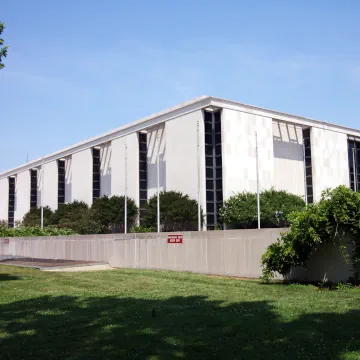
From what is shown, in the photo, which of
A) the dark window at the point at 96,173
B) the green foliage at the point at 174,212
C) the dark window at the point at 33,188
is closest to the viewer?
the green foliage at the point at 174,212

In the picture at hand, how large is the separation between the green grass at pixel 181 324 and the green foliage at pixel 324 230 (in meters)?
1.32

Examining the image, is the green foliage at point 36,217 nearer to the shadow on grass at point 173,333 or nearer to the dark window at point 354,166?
the dark window at point 354,166

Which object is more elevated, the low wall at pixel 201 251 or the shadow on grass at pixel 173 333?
the low wall at pixel 201 251

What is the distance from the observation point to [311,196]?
63000mm

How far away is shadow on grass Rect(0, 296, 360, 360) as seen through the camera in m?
7.13

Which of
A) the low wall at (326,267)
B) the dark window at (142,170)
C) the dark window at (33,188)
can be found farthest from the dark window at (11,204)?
Answer: the low wall at (326,267)

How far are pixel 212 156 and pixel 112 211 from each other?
588 inches

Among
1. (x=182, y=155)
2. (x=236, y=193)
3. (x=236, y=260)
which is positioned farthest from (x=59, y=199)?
(x=236, y=260)

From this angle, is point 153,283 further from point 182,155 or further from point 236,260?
point 182,155

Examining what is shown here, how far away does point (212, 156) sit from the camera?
5678 cm

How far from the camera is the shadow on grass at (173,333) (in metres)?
7.13

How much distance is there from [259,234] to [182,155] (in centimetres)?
3863

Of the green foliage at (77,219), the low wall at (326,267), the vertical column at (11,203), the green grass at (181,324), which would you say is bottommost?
the green grass at (181,324)

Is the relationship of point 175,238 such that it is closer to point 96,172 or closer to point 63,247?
point 63,247
